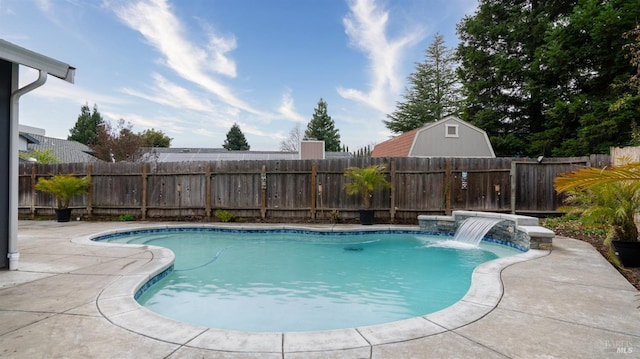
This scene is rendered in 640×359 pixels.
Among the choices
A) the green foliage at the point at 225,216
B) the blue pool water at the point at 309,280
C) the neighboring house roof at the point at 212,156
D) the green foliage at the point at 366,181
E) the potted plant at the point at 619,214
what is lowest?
the blue pool water at the point at 309,280

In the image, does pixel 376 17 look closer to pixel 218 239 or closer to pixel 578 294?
pixel 218 239

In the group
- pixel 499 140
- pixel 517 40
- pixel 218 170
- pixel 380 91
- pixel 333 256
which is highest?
pixel 517 40

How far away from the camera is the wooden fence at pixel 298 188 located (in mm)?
8734

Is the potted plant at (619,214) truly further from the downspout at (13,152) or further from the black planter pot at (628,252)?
the downspout at (13,152)

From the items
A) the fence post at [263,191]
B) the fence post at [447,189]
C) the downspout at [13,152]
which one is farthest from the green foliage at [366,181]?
the downspout at [13,152]

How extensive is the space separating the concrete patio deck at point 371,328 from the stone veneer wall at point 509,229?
1.47 metres

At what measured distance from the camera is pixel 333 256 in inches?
240

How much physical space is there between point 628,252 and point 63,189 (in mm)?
12458

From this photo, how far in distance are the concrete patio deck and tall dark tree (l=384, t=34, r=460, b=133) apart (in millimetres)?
25258

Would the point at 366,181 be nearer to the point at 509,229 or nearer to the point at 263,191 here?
the point at 263,191

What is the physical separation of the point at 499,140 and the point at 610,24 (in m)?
6.38

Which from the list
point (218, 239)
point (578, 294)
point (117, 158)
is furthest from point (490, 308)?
point (117, 158)

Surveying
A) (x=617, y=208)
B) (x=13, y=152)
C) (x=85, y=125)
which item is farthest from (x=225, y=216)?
(x=85, y=125)

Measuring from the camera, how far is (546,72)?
14.7m
